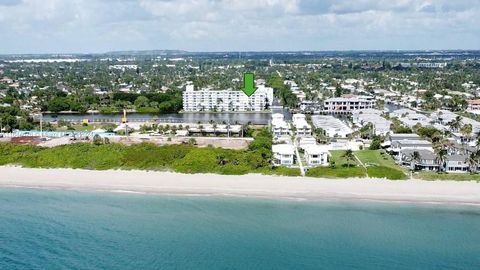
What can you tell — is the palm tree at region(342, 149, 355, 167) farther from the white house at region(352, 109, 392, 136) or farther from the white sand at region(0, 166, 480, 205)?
the white house at region(352, 109, 392, 136)

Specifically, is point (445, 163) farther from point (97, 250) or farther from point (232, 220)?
point (97, 250)

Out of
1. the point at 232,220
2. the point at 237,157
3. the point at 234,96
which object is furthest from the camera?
the point at 234,96

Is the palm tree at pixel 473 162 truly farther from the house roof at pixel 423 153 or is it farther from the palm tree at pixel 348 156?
the palm tree at pixel 348 156

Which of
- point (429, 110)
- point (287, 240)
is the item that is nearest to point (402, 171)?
point (287, 240)

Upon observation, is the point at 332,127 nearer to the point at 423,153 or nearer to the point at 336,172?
the point at 423,153

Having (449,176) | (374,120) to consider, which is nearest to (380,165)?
(449,176)

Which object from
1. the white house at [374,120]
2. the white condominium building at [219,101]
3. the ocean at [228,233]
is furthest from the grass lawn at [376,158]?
the white condominium building at [219,101]

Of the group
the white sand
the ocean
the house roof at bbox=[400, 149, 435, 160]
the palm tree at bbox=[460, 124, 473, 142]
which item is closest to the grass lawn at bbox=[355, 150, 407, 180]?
the white sand
